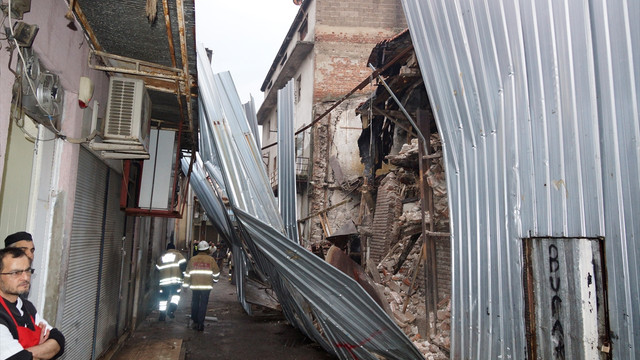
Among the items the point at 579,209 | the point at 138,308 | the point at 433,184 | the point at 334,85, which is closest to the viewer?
the point at 579,209

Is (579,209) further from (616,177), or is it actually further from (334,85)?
(334,85)

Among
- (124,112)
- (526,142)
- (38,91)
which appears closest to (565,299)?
(526,142)

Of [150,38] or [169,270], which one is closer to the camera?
[150,38]

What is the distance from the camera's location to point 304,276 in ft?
14.9

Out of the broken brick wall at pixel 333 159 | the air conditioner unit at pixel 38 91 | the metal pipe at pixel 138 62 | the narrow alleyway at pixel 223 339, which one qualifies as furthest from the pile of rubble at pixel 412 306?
the broken brick wall at pixel 333 159

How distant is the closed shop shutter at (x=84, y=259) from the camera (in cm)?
408

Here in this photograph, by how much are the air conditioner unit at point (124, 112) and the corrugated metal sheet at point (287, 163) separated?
402 cm

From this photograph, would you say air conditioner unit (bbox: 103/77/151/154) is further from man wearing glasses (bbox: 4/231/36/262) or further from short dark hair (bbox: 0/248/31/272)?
short dark hair (bbox: 0/248/31/272)

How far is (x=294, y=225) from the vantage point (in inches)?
313

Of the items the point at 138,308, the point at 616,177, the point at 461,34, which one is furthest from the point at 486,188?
the point at 138,308

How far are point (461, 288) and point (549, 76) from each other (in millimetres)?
1998

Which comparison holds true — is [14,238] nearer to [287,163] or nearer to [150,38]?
[150,38]

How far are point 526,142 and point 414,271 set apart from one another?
4.05m

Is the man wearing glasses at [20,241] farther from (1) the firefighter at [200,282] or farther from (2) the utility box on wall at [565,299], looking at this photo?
(1) the firefighter at [200,282]
